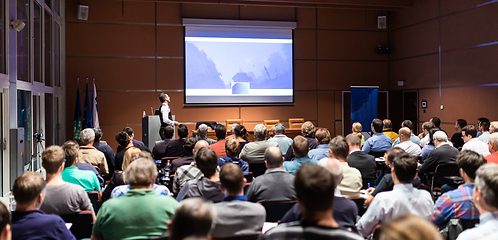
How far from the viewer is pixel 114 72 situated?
9828mm

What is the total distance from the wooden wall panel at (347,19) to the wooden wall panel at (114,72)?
204 inches

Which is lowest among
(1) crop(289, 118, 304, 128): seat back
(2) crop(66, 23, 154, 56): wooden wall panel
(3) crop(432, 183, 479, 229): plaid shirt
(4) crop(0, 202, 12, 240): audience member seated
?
(3) crop(432, 183, 479, 229): plaid shirt

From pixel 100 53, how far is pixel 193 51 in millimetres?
2433

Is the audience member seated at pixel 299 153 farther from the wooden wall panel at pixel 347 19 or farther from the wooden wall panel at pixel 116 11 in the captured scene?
the wooden wall panel at pixel 347 19

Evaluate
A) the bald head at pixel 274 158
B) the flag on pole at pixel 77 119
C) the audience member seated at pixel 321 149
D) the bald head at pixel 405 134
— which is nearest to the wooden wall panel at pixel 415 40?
the bald head at pixel 405 134

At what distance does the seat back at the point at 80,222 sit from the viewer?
100.0 inches

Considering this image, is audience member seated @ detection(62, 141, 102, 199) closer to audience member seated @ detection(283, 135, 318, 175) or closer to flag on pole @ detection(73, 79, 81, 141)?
audience member seated @ detection(283, 135, 318, 175)

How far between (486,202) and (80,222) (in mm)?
2503

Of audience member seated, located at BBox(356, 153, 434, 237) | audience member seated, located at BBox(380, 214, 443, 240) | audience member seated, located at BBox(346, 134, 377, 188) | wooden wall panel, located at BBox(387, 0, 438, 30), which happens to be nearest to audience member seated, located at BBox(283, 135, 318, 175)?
audience member seated, located at BBox(346, 134, 377, 188)

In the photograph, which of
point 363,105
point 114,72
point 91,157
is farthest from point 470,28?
point 114,72

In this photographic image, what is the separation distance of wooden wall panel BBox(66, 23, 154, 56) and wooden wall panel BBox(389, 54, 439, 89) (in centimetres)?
724

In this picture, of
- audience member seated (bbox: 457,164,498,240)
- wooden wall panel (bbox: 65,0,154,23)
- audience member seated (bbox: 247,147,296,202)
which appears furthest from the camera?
wooden wall panel (bbox: 65,0,154,23)

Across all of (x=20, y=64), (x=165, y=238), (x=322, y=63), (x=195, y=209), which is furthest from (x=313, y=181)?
(x=322, y=63)

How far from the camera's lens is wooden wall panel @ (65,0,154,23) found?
9508mm
